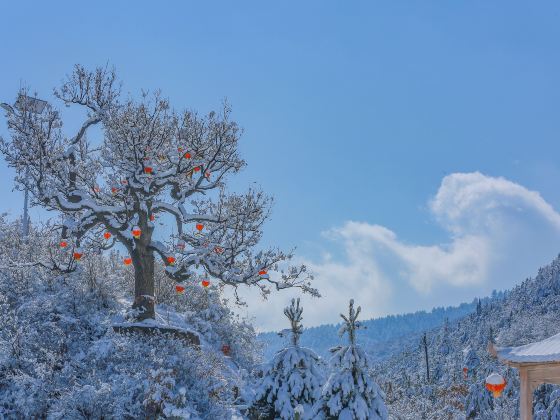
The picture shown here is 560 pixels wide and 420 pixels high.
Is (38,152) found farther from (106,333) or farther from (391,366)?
(391,366)

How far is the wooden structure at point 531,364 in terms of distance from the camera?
11.3 meters

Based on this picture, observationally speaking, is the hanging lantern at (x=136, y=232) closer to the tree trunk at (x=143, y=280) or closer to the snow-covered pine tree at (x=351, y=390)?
the tree trunk at (x=143, y=280)

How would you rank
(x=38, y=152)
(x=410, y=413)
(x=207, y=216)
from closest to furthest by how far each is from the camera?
(x=38, y=152)
(x=207, y=216)
(x=410, y=413)

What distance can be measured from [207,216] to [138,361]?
5309 millimetres

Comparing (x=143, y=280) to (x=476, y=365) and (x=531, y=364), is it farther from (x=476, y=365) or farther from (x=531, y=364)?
(x=476, y=365)

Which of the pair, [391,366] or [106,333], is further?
[391,366]

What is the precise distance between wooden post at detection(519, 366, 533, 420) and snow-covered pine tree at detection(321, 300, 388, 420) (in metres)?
2.68

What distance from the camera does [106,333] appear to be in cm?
1460

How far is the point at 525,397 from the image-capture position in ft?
38.4

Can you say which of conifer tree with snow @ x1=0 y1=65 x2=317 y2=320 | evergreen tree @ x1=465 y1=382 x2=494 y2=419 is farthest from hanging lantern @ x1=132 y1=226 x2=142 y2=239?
evergreen tree @ x1=465 y1=382 x2=494 y2=419

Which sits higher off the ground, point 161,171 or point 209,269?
point 161,171

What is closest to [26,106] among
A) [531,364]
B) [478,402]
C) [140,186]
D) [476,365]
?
[140,186]

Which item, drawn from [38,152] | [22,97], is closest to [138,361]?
[38,152]

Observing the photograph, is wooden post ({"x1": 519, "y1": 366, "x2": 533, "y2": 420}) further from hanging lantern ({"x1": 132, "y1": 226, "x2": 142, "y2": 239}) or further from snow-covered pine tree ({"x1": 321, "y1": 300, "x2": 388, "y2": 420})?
hanging lantern ({"x1": 132, "y1": 226, "x2": 142, "y2": 239})
